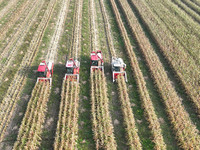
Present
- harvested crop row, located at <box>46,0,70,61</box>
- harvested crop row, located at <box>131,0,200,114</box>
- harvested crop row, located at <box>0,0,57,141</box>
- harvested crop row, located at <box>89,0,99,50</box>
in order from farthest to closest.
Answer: harvested crop row, located at <box>89,0,99,50</box>
harvested crop row, located at <box>46,0,70,61</box>
harvested crop row, located at <box>131,0,200,114</box>
harvested crop row, located at <box>0,0,57,141</box>

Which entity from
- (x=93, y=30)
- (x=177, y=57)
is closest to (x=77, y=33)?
(x=93, y=30)

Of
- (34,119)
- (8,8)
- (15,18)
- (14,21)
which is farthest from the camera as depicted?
(8,8)

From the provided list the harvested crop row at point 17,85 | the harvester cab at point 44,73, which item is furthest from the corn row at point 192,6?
the harvester cab at point 44,73

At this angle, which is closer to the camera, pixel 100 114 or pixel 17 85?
pixel 100 114

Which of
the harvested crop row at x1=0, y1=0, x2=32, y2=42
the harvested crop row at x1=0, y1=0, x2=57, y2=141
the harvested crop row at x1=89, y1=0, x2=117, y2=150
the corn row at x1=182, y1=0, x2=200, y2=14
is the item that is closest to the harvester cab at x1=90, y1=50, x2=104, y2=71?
the harvested crop row at x1=89, y1=0, x2=117, y2=150

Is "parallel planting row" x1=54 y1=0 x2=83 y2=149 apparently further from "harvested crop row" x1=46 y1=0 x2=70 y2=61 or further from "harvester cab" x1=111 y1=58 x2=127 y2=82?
"harvested crop row" x1=46 y1=0 x2=70 y2=61

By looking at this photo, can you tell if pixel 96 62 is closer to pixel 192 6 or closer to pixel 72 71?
pixel 72 71

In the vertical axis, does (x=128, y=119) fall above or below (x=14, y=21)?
below
